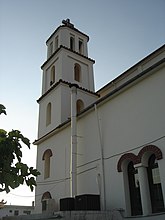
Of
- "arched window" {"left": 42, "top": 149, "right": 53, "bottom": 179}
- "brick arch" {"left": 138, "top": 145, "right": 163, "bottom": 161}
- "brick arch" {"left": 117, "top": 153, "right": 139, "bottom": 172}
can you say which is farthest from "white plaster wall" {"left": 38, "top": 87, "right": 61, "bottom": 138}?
"brick arch" {"left": 138, "top": 145, "right": 163, "bottom": 161}

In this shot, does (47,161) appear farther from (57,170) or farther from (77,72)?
(77,72)

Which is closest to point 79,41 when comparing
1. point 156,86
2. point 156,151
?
point 156,86

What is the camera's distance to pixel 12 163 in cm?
489

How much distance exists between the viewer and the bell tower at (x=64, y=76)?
698 inches

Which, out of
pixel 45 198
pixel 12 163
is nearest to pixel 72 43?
pixel 45 198

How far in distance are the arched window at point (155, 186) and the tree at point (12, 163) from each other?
6.35 metres

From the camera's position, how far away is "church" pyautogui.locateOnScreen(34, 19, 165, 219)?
1038 centimetres

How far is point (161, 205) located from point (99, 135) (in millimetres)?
4453

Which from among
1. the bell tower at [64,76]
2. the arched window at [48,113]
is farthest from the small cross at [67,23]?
the arched window at [48,113]

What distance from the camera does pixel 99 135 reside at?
42.6ft

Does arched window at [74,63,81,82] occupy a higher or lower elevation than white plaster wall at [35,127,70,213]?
higher

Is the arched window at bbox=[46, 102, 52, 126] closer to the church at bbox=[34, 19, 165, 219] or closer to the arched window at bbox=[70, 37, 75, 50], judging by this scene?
the church at bbox=[34, 19, 165, 219]

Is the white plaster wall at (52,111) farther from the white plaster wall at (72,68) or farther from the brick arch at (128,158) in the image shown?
the brick arch at (128,158)

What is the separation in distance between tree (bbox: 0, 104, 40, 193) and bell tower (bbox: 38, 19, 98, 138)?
11.6 metres
